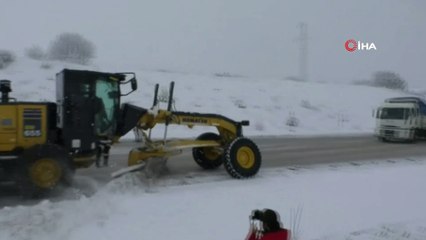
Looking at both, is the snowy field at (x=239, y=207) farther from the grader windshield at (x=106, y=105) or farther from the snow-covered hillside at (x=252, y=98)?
the snow-covered hillside at (x=252, y=98)

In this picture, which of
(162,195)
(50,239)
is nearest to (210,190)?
(162,195)

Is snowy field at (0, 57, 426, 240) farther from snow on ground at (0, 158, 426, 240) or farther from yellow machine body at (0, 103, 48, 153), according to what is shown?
yellow machine body at (0, 103, 48, 153)

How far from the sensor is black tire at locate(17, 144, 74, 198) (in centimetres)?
861

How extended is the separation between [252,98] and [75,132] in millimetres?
33398

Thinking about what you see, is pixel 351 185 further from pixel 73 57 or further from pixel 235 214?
pixel 73 57

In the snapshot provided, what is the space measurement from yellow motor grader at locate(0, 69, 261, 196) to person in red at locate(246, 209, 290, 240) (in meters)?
6.62

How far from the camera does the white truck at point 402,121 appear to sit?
79.7 ft

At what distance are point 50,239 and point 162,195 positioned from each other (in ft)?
10.0

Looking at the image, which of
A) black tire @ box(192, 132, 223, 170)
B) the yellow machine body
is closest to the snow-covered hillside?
black tire @ box(192, 132, 223, 170)

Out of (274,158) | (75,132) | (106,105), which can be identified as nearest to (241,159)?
(106,105)

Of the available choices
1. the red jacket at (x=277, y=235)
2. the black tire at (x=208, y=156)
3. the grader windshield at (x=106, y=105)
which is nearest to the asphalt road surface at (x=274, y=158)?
the black tire at (x=208, y=156)

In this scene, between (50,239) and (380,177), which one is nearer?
(50,239)

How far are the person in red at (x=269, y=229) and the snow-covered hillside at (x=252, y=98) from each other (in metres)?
20.8

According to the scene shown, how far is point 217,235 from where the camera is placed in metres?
6.27
